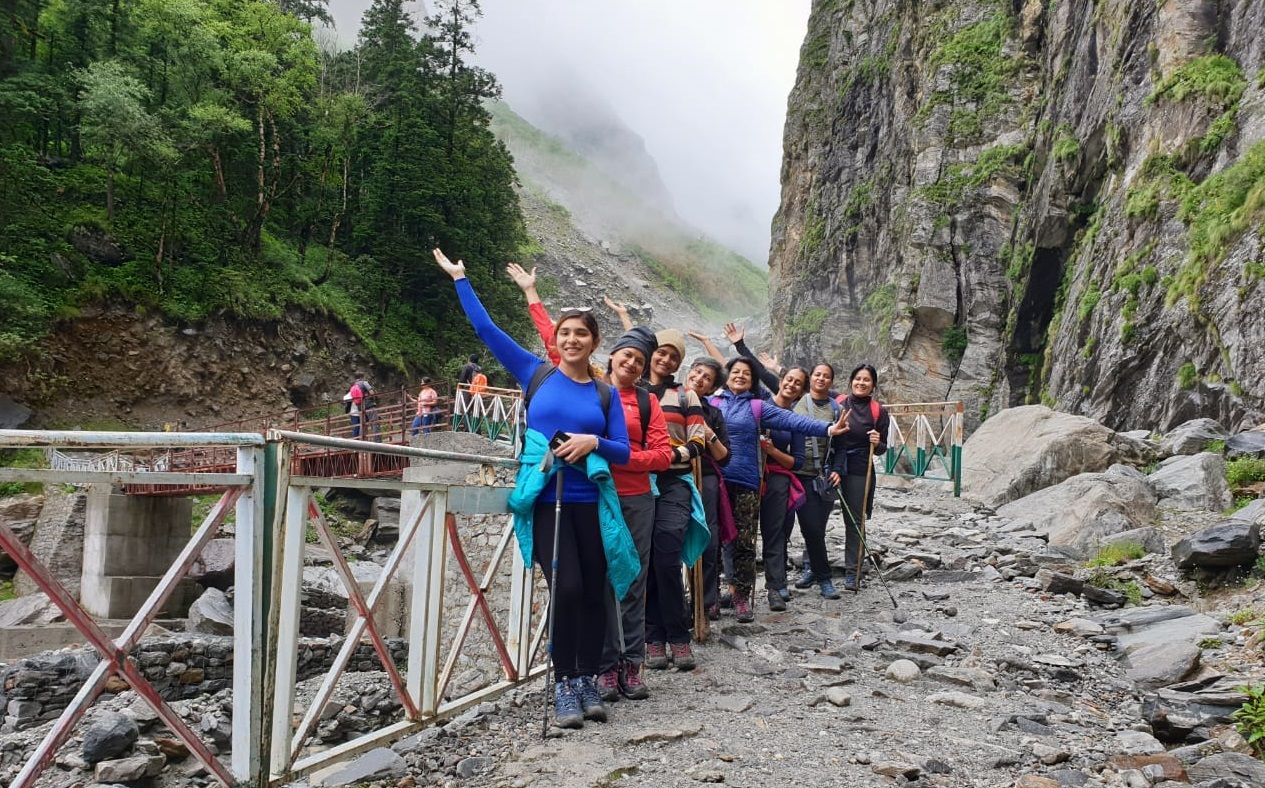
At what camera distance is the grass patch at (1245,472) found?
7.54 metres

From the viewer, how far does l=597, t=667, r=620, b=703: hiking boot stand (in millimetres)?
3486

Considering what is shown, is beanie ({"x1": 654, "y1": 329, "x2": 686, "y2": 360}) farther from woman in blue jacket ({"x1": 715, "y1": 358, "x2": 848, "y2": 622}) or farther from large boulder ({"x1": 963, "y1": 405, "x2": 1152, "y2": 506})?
large boulder ({"x1": 963, "y1": 405, "x2": 1152, "y2": 506})

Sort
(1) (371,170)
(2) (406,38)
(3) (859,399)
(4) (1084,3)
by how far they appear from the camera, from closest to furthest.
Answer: (3) (859,399)
(4) (1084,3)
(1) (371,170)
(2) (406,38)

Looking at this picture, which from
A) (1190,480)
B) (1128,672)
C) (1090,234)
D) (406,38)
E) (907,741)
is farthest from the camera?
(406,38)

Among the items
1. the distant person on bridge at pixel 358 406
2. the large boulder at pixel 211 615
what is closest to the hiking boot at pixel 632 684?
the large boulder at pixel 211 615

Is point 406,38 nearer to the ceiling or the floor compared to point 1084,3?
nearer to the ceiling

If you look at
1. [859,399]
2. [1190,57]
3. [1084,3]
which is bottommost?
[859,399]

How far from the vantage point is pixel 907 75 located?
30.0 m

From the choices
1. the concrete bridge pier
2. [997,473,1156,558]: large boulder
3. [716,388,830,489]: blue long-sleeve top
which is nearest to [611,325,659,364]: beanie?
[716,388,830,489]: blue long-sleeve top

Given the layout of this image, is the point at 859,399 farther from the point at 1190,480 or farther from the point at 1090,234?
the point at 1090,234

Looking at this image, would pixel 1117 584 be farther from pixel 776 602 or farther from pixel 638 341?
pixel 638 341

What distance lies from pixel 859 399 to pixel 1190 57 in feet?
42.0

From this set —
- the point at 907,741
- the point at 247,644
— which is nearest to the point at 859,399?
the point at 907,741

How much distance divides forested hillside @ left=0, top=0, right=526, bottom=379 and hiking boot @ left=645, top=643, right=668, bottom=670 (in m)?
19.0
